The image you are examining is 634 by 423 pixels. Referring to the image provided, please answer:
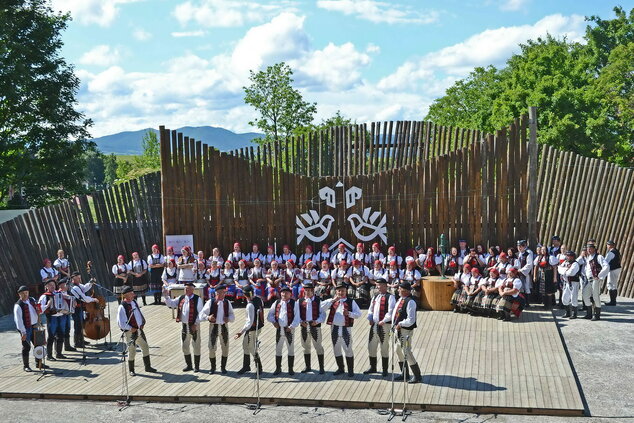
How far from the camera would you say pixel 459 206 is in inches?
738

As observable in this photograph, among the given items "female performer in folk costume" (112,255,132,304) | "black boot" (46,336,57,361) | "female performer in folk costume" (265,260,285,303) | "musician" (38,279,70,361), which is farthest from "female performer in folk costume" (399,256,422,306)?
"black boot" (46,336,57,361)

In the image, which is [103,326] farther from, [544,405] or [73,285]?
[544,405]

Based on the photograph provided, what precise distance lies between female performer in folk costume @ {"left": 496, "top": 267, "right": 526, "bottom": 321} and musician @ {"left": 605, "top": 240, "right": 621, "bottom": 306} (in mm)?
2487

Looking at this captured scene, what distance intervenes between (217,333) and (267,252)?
737cm

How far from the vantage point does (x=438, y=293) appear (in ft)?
56.6

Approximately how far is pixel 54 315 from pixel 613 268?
12958 millimetres

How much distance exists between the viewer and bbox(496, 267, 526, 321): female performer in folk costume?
1587 cm

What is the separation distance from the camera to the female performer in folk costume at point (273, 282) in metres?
17.7

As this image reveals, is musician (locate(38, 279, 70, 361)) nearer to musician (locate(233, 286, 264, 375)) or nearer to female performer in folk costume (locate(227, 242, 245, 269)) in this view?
musician (locate(233, 286, 264, 375))

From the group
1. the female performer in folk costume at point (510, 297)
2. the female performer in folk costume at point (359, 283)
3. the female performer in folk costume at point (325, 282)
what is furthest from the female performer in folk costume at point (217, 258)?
the female performer in folk costume at point (510, 297)

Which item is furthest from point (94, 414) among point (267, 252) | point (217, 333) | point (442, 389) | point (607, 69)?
point (607, 69)

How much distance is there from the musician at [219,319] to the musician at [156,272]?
6.51 meters

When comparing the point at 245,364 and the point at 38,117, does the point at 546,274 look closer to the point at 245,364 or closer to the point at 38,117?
the point at 245,364

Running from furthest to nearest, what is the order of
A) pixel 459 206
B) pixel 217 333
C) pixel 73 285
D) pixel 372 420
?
pixel 459 206
pixel 73 285
pixel 217 333
pixel 372 420
